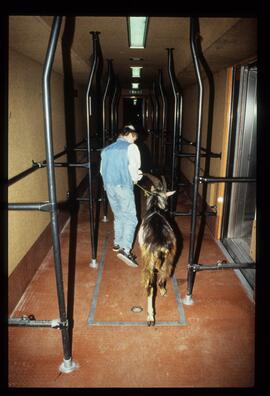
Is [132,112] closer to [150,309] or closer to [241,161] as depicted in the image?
[241,161]

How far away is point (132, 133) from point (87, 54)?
1.39 meters

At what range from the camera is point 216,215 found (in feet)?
17.0

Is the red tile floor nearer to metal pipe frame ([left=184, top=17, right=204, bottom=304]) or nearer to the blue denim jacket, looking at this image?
metal pipe frame ([left=184, top=17, right=204, bottom=304])

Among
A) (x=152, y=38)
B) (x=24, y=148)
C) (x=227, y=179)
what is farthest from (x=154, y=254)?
(x=152, y=38)

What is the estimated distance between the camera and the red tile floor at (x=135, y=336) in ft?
8.39

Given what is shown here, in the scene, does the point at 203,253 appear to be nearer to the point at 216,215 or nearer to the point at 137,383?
the point at 216,215

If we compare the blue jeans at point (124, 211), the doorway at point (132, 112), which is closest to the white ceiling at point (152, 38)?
the blue jeans at point (124, 211)

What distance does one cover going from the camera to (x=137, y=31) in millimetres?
3418

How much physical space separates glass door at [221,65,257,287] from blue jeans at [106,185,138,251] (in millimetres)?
1641

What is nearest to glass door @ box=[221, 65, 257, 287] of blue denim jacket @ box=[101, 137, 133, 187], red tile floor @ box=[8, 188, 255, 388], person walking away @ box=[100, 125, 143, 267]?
red tile floor @ box=[8, 188, 255, 388]

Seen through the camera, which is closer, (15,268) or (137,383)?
(137,383)

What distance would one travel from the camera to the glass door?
4480 millimetres
